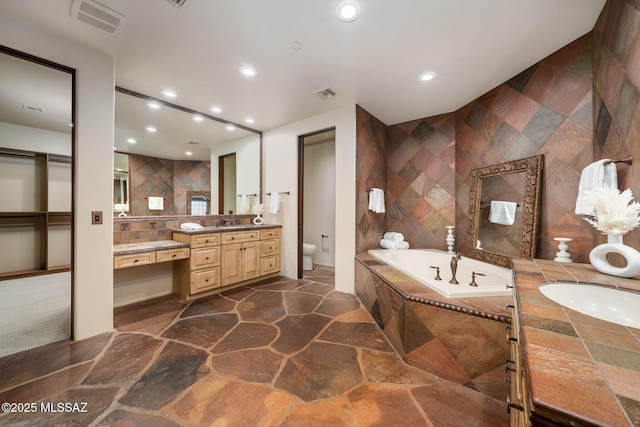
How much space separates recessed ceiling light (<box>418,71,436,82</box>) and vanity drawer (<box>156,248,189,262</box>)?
3.36 m

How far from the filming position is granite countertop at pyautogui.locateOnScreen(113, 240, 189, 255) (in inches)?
92.5

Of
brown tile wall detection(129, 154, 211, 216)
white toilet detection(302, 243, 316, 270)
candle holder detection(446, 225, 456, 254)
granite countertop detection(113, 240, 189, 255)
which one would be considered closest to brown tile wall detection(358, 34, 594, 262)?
candle holder detection(446, 225, 456, 254)

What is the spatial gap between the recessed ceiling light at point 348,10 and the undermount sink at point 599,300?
6.68 ft

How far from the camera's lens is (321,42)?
1948 millimetres

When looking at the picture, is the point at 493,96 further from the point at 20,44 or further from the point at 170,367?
the point at 20,44

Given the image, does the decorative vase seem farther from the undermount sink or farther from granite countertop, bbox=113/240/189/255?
granite countertop, bbox=113/240/189/255

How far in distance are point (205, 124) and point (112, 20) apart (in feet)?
5.79

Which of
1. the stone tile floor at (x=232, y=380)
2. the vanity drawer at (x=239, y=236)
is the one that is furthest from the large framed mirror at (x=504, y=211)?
the vanity drawer at (x=239, y=236)

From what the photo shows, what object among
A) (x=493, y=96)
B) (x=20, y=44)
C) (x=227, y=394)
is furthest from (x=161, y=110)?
(x=493, y=96)

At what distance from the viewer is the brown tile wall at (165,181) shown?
2.79 m

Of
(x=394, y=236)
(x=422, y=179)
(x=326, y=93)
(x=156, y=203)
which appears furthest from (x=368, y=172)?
(x=156, y=203)

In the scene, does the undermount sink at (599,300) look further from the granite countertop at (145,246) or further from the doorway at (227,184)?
the doorway at (227,184)

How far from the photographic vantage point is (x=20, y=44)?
1773mm

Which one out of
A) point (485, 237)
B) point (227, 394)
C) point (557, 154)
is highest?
point (557, 154)
